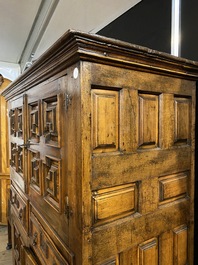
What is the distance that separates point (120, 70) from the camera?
812mm

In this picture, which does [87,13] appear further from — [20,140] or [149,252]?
[149,252]

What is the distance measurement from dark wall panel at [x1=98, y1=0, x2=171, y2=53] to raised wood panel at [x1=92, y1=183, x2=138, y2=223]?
879 mm

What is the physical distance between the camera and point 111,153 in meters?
0.81

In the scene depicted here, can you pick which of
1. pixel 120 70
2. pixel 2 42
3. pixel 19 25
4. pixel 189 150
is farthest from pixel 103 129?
pixel 2 42

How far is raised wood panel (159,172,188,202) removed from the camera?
0.99m

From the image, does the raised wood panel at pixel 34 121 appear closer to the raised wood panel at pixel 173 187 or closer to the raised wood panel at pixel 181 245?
the raised wood panel at pixel 173 187

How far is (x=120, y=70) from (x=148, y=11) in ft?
2.62

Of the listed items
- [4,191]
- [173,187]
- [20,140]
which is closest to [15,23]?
[20,140]

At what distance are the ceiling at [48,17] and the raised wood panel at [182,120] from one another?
0.83 m

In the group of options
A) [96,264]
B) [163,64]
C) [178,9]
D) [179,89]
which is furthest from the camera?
[178,9]

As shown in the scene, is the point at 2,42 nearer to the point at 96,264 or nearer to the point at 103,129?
the point at 103,129

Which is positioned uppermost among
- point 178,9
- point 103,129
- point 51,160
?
point 178,9

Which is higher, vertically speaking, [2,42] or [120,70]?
[2,42]

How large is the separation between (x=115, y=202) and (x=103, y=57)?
556 mm
